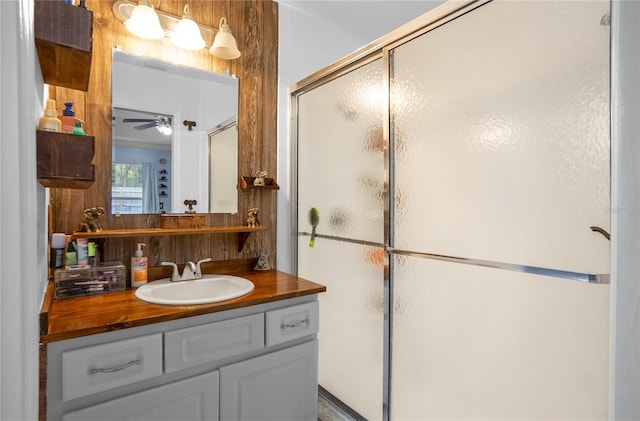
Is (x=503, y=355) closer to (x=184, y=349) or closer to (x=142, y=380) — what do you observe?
(x=184, y=349)

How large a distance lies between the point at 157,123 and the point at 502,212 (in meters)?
1.59

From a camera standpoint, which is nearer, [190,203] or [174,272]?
[174,272]

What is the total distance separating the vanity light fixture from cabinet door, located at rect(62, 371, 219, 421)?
5.03ft

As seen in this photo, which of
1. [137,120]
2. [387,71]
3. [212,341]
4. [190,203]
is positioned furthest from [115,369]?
[387,71]

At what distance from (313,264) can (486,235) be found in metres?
1.11

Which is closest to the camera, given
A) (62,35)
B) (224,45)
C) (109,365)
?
(62,35)

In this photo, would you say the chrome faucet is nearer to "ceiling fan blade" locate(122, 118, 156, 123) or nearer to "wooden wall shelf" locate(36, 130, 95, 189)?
"ceiling fan blade" locate(122, 118, 156, 123)

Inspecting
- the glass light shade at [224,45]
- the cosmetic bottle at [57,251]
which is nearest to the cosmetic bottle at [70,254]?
the cosmetic bottle at [57,251]

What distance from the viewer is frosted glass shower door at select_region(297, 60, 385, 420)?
5.50 feet

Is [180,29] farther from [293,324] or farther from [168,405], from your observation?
[168,405]

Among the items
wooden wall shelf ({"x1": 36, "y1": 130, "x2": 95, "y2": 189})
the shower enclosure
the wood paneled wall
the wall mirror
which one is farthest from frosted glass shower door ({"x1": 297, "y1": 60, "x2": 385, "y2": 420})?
wooden wall shelf ({"x1": 36, "y1": 130, "x2": 95, "y2": 189})

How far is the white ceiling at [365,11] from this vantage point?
6.85 feet

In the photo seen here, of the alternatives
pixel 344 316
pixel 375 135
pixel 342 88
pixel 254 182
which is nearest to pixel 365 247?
pixel 344 316

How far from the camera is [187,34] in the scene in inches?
66.3
